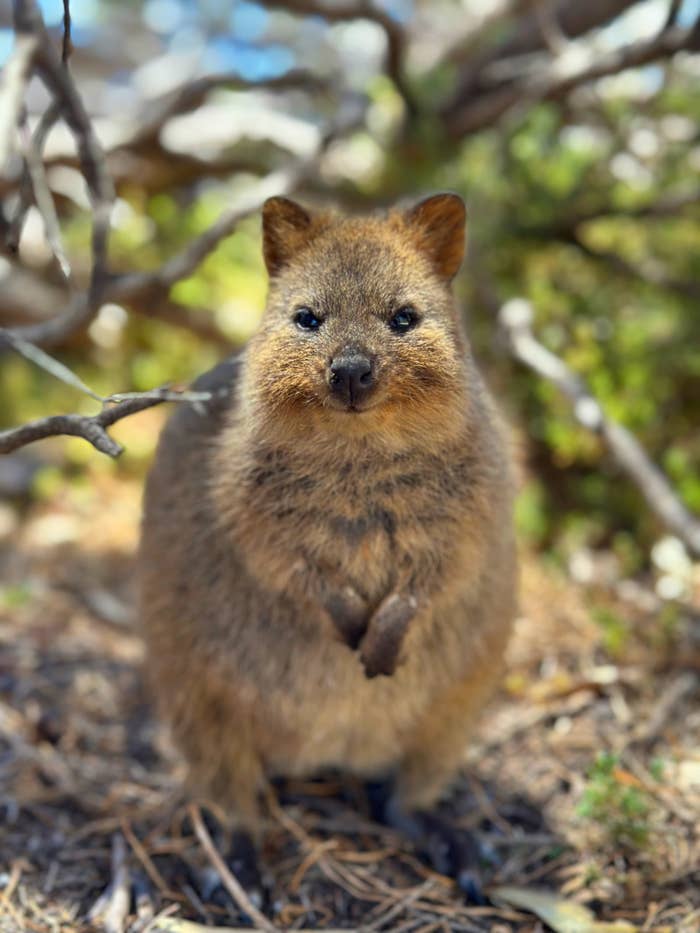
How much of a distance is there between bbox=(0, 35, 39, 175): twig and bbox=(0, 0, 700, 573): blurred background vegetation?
2.59m

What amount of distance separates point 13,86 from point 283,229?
0.87 m

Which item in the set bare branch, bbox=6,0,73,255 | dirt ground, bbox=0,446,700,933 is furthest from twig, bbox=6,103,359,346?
dirt ground, bbox=0,446,700,933

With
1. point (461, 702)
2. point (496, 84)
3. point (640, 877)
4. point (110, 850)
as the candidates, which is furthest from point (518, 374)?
point (110, 850)

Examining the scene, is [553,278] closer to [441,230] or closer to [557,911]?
[441,230]

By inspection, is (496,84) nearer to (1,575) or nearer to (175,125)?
(175,125)

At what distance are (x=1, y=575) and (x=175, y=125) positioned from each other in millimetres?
3345

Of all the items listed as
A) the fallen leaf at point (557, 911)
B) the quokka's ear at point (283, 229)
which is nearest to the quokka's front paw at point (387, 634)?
the fallen leaf at point (557, 911)

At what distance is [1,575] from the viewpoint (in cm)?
486

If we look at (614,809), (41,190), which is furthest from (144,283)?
(614,809)

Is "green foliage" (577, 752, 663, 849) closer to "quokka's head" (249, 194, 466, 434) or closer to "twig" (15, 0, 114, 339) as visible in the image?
"quokka's head" (249, 194, 466, 434)

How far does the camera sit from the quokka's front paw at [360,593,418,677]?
264 centimetres

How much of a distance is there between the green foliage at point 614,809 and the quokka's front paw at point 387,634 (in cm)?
80

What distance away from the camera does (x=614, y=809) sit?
9.45ft

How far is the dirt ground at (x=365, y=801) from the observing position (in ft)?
8.96
